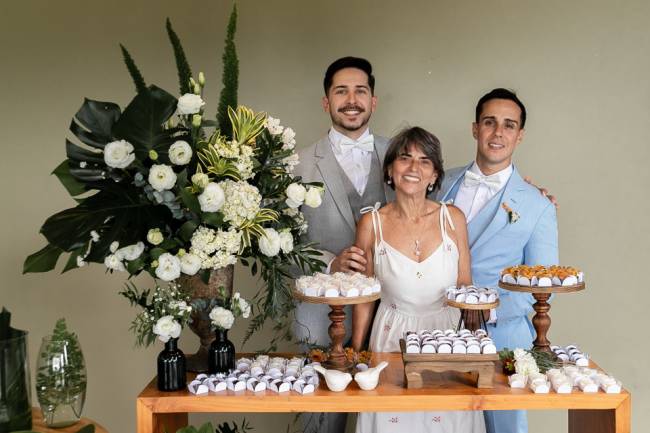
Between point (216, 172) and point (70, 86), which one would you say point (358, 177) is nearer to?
point (216, 172)

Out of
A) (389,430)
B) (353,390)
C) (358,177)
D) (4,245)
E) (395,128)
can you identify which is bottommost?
(389,430)

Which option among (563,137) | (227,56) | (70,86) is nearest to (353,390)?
(227,56)

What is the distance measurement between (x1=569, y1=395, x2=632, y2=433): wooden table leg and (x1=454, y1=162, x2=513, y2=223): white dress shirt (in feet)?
3.21

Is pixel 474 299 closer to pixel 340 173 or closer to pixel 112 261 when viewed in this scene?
pixel 340 173

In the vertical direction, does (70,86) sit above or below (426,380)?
above

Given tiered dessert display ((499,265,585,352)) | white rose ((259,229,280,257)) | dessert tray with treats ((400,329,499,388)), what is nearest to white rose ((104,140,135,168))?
white rose ((259,229,280,257))

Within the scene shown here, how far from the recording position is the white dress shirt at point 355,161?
3246 millimetres

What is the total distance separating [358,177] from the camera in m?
3.26

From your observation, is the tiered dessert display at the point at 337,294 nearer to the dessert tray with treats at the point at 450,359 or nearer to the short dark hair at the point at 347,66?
the dessert tray with treats at the point at 450,359

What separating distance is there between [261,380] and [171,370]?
0.30m

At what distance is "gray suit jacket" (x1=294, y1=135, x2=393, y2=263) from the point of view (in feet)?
10.4

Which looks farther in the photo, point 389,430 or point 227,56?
point 389,430

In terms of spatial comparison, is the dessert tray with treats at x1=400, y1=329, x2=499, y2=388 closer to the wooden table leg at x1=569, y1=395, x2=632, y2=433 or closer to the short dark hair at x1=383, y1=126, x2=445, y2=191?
the wooden table leg at x1=569, y1=395, x2=632, y2=433

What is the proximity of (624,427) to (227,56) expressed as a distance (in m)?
1.82
